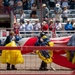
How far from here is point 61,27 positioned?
22375 mm

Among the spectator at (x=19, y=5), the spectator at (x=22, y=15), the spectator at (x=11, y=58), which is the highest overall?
the spectator at (x=11, y=58)

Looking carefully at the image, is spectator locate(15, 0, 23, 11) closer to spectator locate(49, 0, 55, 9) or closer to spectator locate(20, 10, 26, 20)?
spectator locate(20, 10, 26, 20)

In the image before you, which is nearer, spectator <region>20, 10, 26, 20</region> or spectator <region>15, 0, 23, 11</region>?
spectator <region>20, 10, 26, 20</region>

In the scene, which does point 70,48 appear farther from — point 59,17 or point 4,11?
point 4,11

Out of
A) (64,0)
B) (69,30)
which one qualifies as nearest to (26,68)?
(69,30)

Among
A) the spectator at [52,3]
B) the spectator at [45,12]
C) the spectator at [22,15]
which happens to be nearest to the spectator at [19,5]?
the spectator at [22,15]

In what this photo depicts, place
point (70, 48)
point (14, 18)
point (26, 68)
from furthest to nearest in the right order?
point (14, 18) → point (26, 68) → point (70, 48)

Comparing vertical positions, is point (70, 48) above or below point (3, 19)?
above

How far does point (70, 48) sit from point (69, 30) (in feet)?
46.5

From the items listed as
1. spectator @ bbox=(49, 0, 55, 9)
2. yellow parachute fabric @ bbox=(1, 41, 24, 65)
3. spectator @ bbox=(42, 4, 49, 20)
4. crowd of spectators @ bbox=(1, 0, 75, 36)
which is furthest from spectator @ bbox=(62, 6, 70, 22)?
yellow parachute fabric @ bbox=(1, 41, 24, 65)

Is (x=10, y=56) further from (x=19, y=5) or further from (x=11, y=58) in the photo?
(x=19, y=5)

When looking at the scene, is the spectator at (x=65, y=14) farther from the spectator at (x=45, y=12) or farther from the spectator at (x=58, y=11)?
the spectator at (x=45, y=12)

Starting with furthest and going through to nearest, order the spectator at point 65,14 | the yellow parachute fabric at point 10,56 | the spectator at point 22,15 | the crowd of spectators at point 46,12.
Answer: the spectator at point 65,14
the spectator at point 22,15
the crowd of spectators at point 46,12
the yellow parachute fabric at point 10,56

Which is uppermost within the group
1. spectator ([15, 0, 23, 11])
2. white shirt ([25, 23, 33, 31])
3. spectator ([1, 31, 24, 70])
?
spectator ([1, 31, 24, 70])
